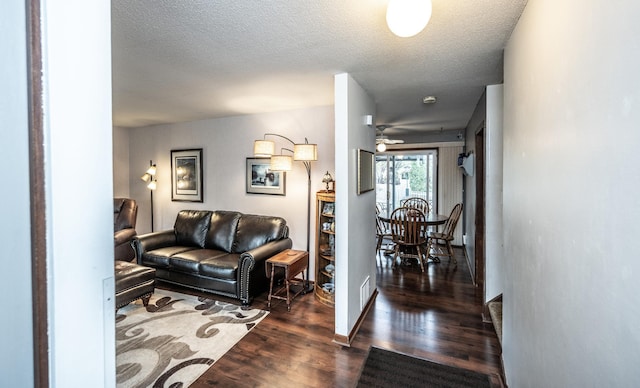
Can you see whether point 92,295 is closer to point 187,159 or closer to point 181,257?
point 181,257

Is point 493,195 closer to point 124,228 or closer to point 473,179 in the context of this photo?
Result: point 473,179

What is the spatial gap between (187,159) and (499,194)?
439cm

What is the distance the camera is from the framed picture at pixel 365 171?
270 centimetres

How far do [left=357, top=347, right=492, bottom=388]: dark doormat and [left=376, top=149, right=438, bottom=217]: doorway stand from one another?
4.13 m

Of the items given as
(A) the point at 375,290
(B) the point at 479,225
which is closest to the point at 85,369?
(A) the point at 375,290

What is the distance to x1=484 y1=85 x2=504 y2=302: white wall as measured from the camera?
8.47ft

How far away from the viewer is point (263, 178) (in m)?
4.09

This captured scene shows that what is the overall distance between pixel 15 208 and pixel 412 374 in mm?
2393

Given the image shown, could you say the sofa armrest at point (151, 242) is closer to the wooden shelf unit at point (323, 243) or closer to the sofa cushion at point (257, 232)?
the sofa cushion at point (257, 232)

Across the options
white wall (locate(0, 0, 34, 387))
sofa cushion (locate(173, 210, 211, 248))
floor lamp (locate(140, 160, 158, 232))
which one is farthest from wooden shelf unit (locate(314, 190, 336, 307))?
floor lamp (locate(140, 160, 158, 232))

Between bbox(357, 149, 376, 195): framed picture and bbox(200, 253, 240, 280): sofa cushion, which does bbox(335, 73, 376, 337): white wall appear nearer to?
bbox(357, 149, 376, 195): framed picture

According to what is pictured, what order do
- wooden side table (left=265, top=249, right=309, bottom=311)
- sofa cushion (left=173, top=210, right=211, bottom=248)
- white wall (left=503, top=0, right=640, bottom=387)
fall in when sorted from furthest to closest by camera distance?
sofa cushion (left=173, top=210, right=211, bottom=248)
wooden side table (left=265, top=249, right=309, bottom=311)
white wall (left=503, top=0, right=640, bottom=387)

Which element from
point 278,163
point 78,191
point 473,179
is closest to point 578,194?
point 78,191

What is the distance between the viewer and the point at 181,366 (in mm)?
2119
